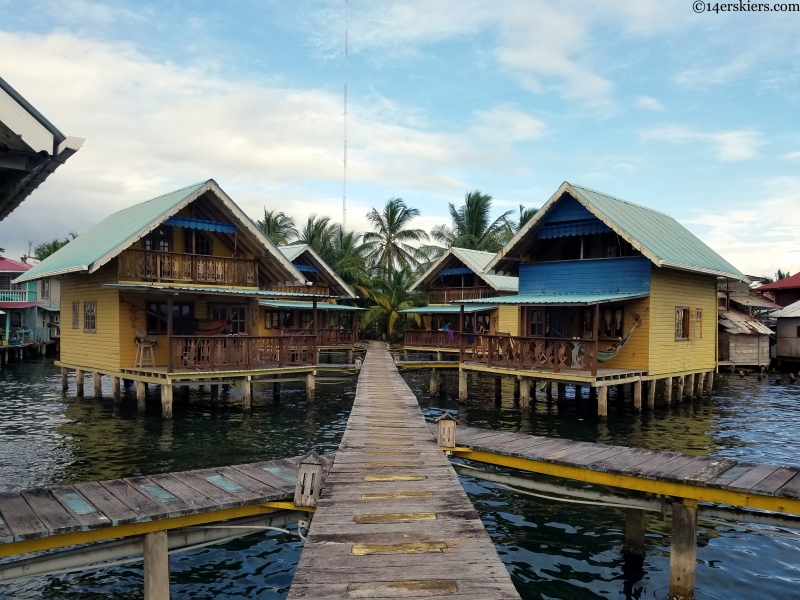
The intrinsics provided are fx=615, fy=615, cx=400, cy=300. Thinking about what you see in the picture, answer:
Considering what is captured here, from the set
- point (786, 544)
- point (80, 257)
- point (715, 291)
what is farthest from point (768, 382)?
point (80, 257)

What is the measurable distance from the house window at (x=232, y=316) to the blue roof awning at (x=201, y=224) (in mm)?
3438

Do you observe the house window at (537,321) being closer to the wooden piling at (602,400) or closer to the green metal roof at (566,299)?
the green metal roof at (566,299)

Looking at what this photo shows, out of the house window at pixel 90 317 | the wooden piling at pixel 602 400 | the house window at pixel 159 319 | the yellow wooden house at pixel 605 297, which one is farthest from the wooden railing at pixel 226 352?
the wooden piling at pixel 602 400

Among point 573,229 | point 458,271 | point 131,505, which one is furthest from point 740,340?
point 131,505

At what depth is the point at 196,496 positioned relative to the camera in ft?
25.9

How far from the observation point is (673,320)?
22.4m

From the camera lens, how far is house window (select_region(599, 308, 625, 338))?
2170 cm

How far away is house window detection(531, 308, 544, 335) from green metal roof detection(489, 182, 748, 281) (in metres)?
2.58

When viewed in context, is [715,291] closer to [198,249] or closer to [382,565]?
[198,249]

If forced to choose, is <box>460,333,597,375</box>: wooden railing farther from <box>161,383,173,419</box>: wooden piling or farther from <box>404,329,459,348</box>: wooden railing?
<box>404,329,459,348</box>: wooden railing

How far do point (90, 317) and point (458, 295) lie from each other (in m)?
22.0

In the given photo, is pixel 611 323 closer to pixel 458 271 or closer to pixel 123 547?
pixel 458 271

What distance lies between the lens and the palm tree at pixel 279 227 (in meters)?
52.0

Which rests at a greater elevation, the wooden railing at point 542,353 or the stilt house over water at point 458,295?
the stilt house over water at point 458,295
